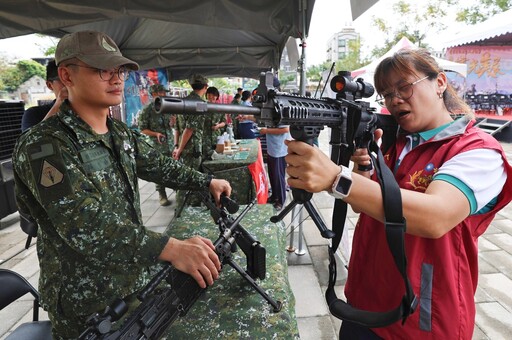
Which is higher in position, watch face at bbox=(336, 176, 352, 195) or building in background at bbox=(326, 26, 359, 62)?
building in background at bbox=(326, 26, 359, 62)

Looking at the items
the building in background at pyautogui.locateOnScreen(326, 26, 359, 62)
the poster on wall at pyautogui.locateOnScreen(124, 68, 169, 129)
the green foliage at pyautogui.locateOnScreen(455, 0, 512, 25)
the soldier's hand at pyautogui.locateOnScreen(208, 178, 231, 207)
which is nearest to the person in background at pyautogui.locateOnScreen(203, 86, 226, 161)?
the soldier's hand at pyautogui.locateOnScreen(208, 178, 231, 207)

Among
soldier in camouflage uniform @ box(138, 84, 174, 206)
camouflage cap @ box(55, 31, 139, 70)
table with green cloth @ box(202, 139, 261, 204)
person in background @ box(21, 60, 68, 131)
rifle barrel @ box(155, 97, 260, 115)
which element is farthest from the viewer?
soldier in camouflage uniform @ box(138, 84, 174, 206)

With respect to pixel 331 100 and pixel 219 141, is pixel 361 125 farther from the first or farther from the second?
pixel 219 141

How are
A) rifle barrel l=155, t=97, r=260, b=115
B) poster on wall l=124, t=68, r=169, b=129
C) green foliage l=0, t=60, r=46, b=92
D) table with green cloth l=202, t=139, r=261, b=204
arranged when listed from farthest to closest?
green foliage l=0, t=60, r=46, b=92 < poster on wall l=124, t=68, r=169, b=129 < table with green cloth l=202, t=139, r=261, b=204 < rifle barrel l=155, t=97, r=260, b=115

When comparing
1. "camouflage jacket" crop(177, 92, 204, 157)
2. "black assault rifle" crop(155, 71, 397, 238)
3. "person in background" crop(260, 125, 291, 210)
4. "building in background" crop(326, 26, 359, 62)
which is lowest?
"person in background" crop(260, 125, 291, 210)

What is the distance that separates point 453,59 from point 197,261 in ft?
52.9

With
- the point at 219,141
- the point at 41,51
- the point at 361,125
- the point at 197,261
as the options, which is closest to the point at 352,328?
the point at 197,261

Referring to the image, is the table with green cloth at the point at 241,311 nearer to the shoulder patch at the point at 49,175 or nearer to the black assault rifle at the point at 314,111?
the black assault rifle at the point at 314,111

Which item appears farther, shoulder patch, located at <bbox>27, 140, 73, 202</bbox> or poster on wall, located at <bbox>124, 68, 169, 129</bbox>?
poster on wall, located at <bbox>124, 68, 169, 129</bbox>

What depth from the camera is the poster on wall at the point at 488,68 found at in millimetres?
11399

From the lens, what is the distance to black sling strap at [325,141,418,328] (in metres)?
0.94

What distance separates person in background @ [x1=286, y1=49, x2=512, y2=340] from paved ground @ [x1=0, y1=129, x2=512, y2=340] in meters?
1.58

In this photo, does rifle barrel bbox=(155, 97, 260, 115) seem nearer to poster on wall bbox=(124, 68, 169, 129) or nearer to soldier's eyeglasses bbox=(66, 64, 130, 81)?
soldier's eyeglasses bbox=(66, 64, 130, 81)

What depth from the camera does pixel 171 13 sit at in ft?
9.09
